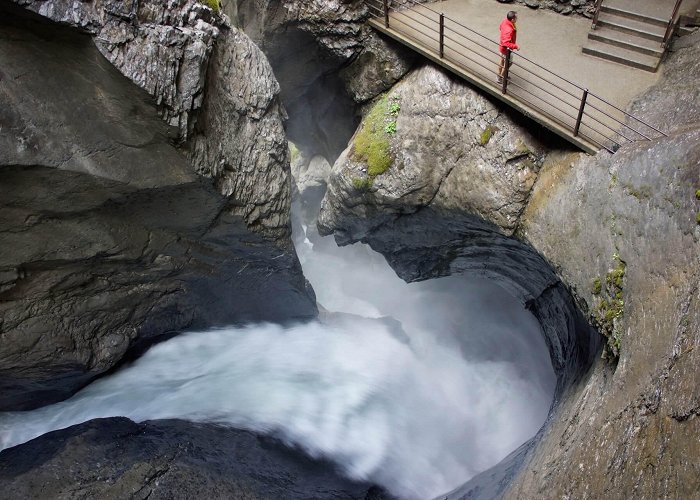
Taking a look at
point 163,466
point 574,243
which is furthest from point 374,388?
point 574,243

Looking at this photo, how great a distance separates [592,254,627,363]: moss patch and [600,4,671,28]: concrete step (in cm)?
557

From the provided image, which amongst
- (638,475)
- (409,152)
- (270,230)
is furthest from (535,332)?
(638,475)

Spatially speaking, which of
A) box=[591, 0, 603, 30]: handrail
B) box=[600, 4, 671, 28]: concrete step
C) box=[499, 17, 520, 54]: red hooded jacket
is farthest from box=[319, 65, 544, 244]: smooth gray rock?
box=[600, 4, 671, 28]: concrete step

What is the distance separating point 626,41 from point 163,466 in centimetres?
1160

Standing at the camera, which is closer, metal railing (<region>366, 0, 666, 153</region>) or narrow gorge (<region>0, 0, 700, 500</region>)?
narrow gorge (<region>0, 0, 700, 500</region>)

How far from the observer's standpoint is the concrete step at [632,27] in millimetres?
9078

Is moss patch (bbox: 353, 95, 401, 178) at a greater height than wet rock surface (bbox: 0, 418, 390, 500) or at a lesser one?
greater

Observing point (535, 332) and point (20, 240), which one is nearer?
point (20, 240)

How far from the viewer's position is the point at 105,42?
6.62 m

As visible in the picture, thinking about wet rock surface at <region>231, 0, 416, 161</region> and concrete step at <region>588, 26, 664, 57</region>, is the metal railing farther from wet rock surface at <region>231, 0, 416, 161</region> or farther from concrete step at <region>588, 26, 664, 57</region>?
concrete step at <region>588, 26, 664, 57</region>

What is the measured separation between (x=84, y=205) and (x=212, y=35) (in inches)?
145

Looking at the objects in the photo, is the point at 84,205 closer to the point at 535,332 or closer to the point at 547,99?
the point at 547,99

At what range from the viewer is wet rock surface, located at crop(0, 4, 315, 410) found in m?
6.76

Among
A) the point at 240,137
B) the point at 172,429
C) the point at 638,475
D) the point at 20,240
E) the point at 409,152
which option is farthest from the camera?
the point at 409,152
